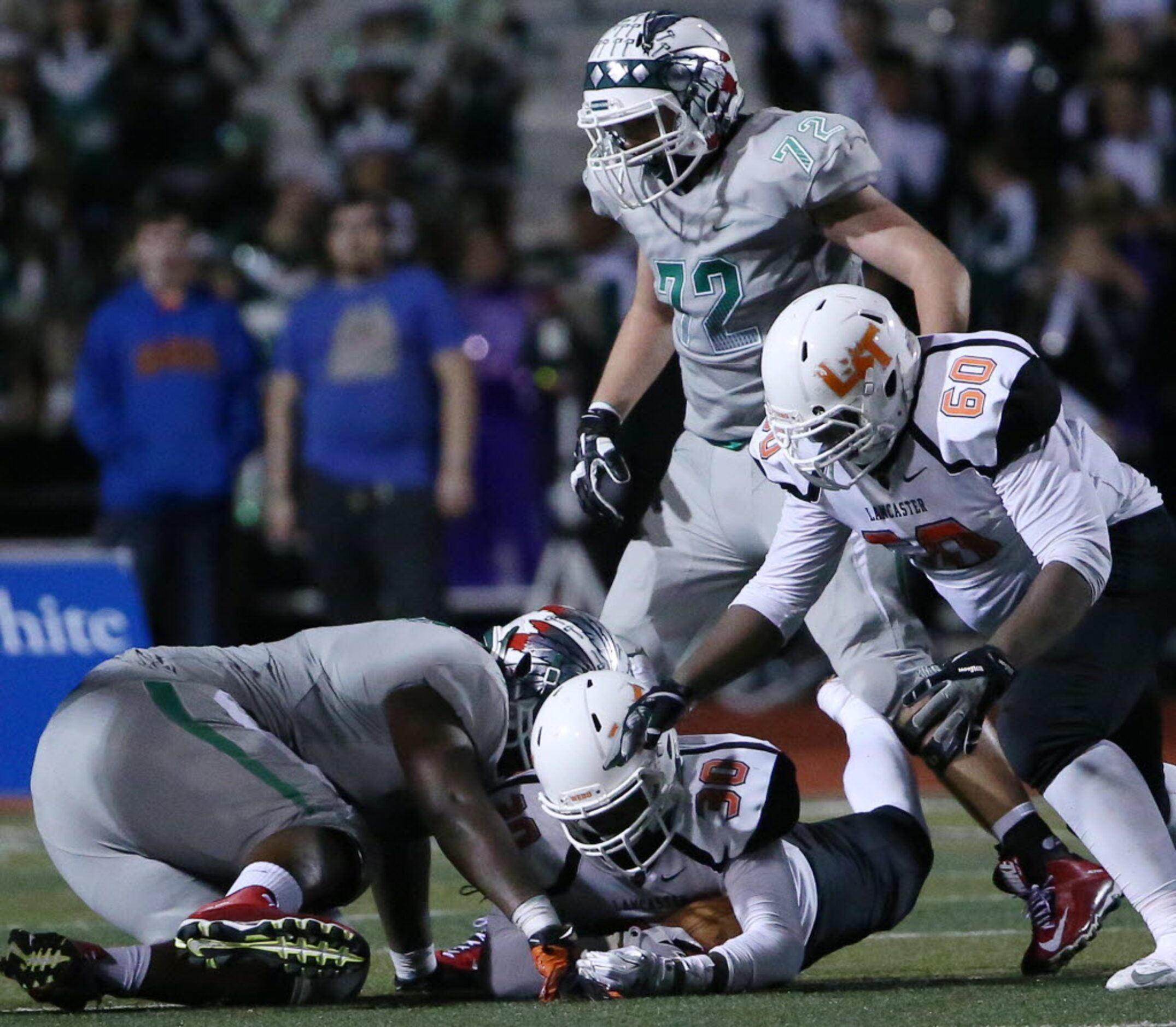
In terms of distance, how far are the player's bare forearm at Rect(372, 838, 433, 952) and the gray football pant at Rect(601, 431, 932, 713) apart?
0.89 m

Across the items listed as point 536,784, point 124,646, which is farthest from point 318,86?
point 536,784

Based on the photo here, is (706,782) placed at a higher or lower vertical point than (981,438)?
lower

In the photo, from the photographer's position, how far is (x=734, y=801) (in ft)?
12.5

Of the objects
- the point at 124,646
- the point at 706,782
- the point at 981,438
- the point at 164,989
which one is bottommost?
the point at 124,646

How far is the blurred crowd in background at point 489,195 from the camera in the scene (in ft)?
28.5

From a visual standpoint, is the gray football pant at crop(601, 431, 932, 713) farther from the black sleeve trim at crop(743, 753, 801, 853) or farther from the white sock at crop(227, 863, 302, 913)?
the white sock at crop(227, 863, 302, 913)

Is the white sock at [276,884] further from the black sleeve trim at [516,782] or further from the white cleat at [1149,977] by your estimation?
the white cleat at [1149,977]

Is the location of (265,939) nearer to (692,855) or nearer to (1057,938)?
(692,855)

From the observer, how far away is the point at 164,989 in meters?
3.58

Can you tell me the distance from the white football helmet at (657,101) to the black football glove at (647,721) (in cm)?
137

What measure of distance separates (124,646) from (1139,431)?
4.24 metres

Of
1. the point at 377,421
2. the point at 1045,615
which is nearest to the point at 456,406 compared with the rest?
the point at 377,421

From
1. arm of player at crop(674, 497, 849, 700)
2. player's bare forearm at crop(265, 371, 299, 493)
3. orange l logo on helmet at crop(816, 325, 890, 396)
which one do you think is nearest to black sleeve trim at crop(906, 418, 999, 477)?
orange l logo on helmet at crop(816, 325, 890, 396)

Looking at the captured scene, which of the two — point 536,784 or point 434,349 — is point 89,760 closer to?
point 536,784
